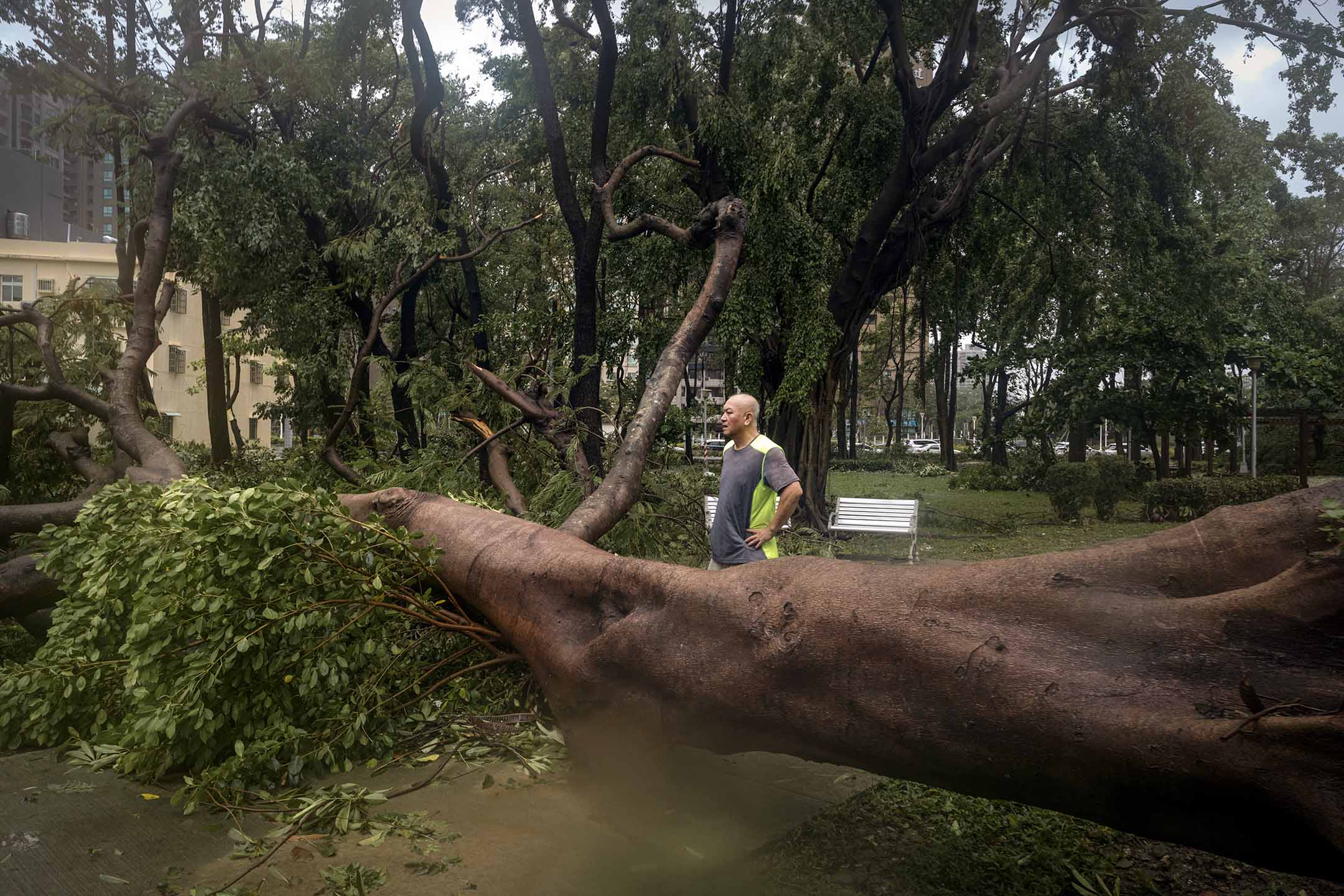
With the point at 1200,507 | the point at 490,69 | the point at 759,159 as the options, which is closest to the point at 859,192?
the point at 759,159

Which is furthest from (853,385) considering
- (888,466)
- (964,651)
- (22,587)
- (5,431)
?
(964,651)

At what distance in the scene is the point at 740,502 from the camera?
15.0ft

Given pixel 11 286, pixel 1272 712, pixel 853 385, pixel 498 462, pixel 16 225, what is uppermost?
pixel 16 225

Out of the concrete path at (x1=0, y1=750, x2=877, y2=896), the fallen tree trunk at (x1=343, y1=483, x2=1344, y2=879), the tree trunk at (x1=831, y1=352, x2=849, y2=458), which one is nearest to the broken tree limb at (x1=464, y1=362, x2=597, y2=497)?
the concrete path at (x1=0, y1=750, x2=877, y2=896)

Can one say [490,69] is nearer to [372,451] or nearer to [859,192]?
[859,192]

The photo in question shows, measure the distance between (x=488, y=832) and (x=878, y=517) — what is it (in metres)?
9.68

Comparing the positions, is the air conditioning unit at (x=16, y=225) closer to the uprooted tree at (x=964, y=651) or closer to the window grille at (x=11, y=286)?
the window grille at (x=11, y=286)

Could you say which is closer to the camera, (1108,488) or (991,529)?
(991,529)

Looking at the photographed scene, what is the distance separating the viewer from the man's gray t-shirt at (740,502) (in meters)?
4.49

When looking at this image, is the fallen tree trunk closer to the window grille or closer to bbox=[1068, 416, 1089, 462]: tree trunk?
bbox=[1068, 416, 1089, 462]: tree trunk

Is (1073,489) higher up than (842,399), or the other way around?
(842,399)

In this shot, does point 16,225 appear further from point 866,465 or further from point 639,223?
point 639,223

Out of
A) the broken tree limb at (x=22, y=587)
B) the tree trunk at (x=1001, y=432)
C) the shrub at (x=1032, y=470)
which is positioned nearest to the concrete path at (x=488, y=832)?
the broken tree limb at (x=22, y=587)

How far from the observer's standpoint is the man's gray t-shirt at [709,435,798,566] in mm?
4492
